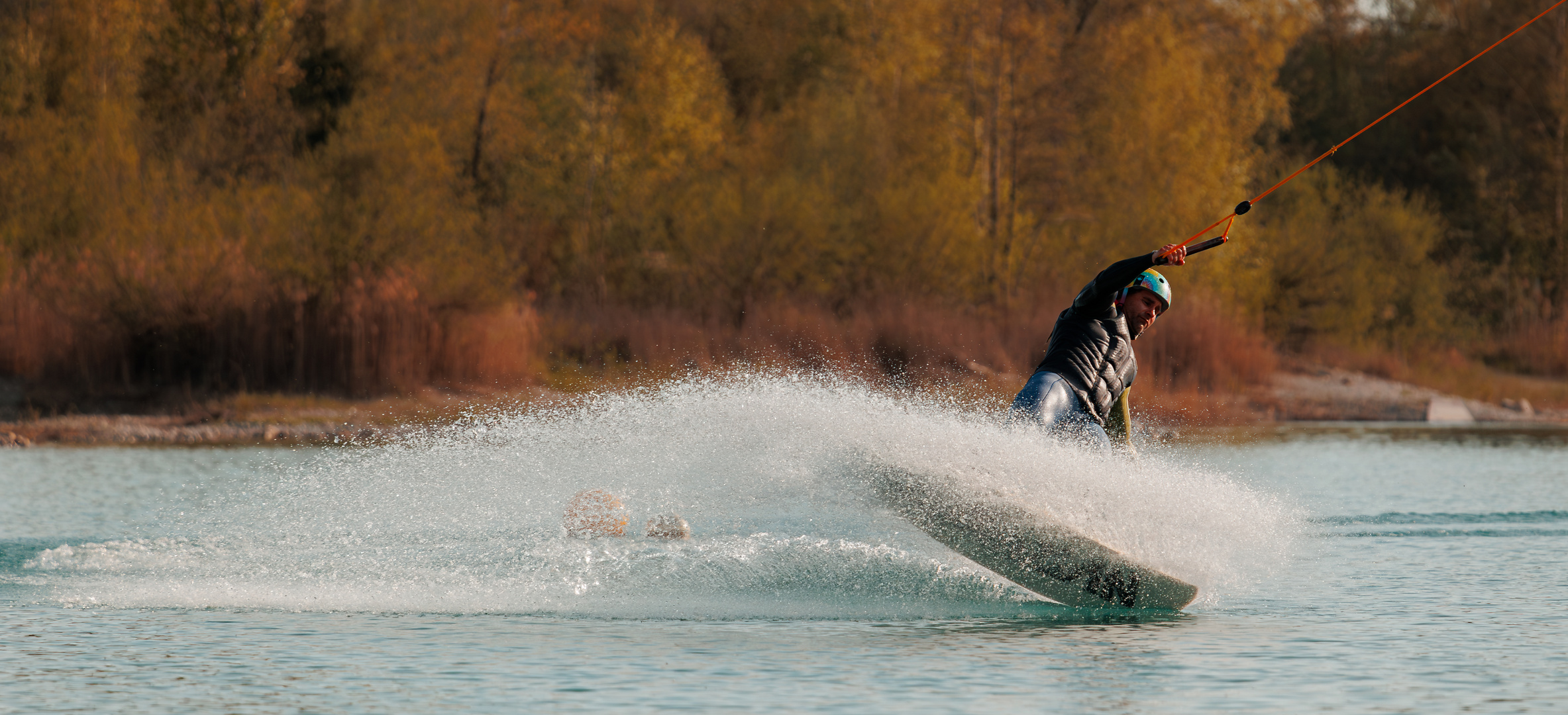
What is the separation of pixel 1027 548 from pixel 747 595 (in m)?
1.83

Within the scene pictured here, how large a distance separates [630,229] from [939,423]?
35.6m

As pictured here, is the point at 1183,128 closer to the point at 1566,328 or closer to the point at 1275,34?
the point at 1275,34

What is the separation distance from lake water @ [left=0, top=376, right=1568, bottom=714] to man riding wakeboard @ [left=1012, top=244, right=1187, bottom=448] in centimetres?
25

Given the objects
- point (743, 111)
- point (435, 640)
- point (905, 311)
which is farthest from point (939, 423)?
point (743, 111)

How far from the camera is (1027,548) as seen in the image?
1029cm

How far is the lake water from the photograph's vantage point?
8.30m

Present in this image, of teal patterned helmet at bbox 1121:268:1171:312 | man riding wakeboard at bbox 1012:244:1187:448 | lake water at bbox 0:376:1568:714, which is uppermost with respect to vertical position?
teal patterned helmet at bbox 1121:268:1171:312

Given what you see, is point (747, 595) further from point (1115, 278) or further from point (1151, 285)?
point (1151, 285)

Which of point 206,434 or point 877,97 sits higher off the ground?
point 877,97

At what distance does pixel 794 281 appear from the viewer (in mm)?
39500

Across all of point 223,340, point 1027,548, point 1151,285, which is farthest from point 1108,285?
point 223,340

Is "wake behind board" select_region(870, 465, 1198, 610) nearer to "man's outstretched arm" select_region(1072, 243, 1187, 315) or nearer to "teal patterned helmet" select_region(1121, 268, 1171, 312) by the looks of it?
"man's outstretched arm" select_region(1072, 243, 1187, 315)

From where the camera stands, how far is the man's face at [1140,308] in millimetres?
10492

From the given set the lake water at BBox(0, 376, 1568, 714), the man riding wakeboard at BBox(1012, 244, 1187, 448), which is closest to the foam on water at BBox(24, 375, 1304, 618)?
the lake water at BBox(0, 376, 1568, 714)
